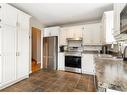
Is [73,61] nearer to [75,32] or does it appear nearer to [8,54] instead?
[75,32]

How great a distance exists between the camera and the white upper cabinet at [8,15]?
7.65ft

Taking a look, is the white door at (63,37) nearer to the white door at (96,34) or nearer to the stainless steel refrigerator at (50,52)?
the stainless steel refrigerator at (50,52)

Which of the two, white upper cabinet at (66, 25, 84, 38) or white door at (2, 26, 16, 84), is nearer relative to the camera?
white door at (2, 26, 16, 84)

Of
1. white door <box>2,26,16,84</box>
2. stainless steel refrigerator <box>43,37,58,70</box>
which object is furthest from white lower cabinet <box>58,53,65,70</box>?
white door <box>2,26,16,84</box>

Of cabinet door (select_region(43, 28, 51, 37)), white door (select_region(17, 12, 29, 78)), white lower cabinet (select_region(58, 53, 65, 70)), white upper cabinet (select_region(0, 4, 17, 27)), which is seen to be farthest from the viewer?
cabinet door (select_region(43, 28, 51, 37))

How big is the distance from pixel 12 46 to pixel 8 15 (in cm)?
87

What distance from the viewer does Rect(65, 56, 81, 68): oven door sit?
13.3ft

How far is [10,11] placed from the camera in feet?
8.40

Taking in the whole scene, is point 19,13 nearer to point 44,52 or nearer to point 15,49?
point 15,49

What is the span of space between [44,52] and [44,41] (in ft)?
1.93

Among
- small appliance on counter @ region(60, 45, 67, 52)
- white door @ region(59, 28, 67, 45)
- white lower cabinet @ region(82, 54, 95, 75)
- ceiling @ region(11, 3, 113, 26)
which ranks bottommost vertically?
white lower cabinet @ region(82, 54, 95, 75)

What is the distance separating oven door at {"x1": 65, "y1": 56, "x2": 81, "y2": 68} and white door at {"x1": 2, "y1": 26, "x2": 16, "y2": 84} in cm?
232

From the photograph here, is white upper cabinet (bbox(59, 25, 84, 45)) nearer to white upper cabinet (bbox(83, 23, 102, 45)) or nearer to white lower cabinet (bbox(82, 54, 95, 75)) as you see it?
white upper cabinet (bbox(83, 23, 102, 45))

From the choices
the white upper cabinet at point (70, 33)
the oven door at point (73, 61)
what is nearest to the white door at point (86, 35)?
the white upper cabinet at point (70, 33)
